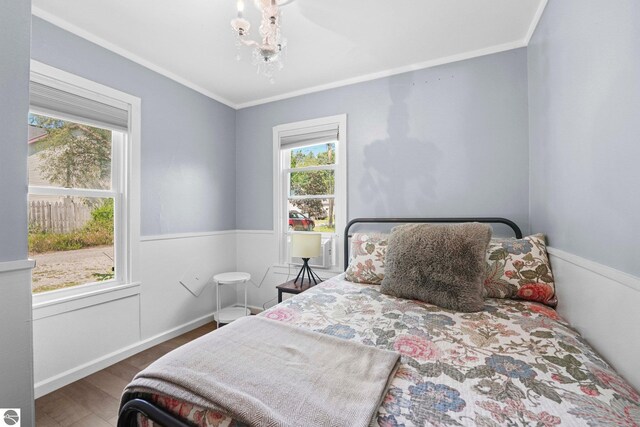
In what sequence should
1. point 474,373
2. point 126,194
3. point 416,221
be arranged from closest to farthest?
point 474,373 < point 126,194 < point 416,221

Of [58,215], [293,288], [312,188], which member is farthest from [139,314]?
[312,188]

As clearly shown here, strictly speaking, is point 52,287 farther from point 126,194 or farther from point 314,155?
point 314,155

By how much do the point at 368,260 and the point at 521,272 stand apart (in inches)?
37.6

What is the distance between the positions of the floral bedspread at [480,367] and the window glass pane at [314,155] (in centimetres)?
182

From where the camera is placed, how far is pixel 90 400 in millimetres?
1812

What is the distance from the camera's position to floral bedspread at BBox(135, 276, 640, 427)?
2.37 ft

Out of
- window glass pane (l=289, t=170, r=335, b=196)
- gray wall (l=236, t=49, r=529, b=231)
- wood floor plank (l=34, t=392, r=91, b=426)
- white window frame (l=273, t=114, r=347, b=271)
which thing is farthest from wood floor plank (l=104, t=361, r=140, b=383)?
gray wall (l=236, t=49, r=529, b=231)

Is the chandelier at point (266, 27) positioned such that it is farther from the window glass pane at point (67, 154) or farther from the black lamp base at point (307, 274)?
the black lamp base at point (307, 274)

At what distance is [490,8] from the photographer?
1837 mm

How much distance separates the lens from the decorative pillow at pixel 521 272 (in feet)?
5.33

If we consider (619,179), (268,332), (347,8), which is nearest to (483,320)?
(619,179)

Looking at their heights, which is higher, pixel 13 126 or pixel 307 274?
pixel 13 126

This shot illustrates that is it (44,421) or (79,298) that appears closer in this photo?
(44,421)

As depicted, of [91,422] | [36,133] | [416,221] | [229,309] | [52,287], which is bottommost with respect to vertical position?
[91,422]
